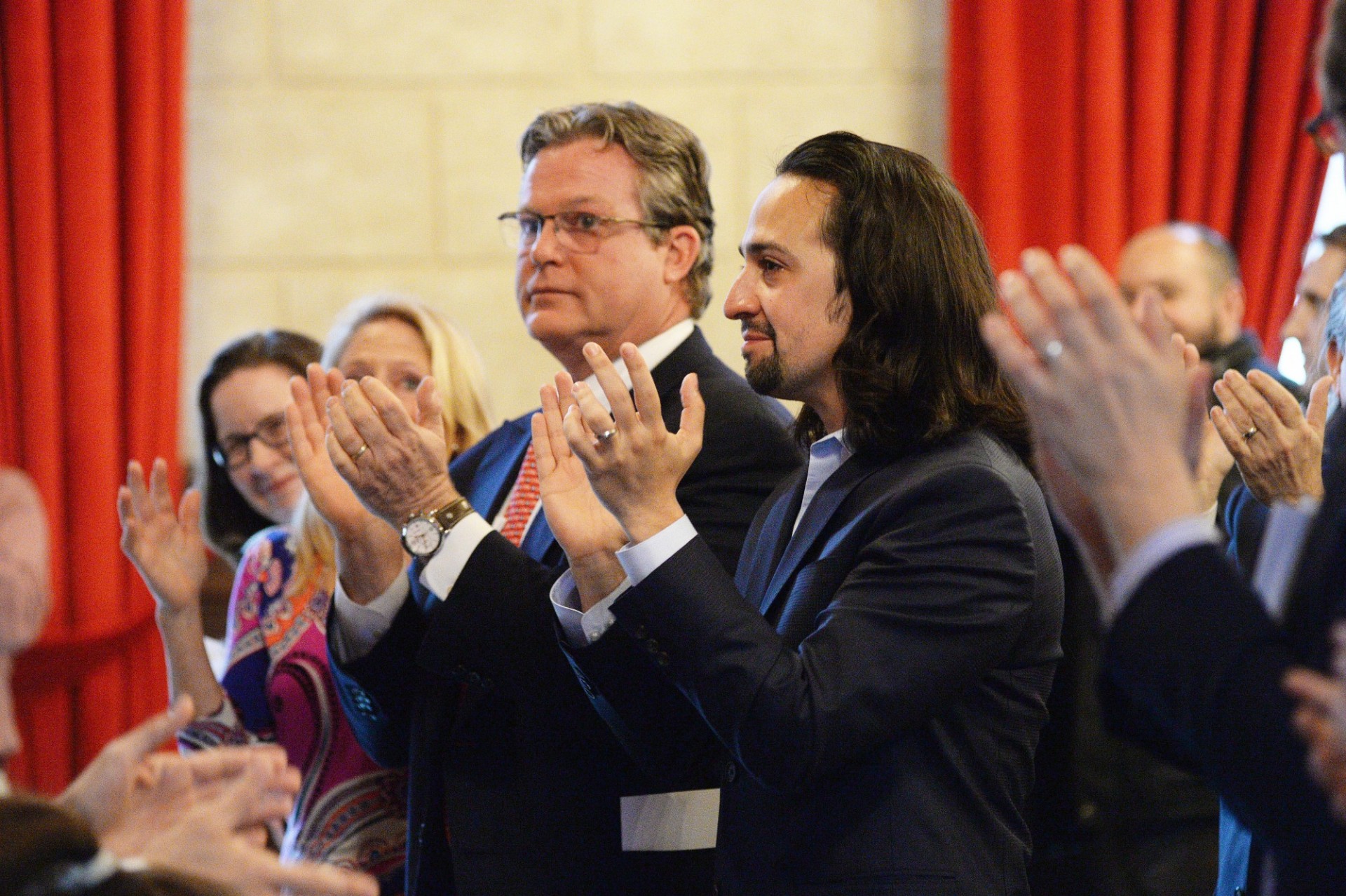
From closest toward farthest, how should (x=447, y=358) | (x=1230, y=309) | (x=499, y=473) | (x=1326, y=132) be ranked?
(x=1326, y=132) < (x=499, y=473) < (x=447, y=358) < (x=1230, y=309)

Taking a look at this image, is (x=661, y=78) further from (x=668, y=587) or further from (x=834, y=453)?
(x=668, y=587)

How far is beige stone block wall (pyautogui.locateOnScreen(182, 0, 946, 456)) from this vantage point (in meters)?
3.81

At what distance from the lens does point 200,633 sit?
2525mm

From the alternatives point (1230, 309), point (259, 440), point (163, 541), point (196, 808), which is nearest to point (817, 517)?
point (196, 808)

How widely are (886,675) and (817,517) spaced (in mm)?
283

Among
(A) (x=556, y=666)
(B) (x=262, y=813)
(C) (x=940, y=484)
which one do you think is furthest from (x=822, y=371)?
(B) (x=262, y=813)

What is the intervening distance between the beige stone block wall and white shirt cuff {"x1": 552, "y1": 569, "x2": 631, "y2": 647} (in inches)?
79.1

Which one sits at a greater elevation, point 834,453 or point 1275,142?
point 1275,142

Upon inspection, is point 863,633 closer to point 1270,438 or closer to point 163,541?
point 1270,438

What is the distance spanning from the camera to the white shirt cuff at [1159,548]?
3.29 feet

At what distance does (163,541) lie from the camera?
8.25 feet

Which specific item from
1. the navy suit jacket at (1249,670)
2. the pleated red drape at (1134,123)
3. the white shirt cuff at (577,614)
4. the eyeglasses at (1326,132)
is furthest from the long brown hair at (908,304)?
the pleated red drape at (1134,123)

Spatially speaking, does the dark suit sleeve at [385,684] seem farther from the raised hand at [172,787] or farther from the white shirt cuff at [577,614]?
the raised hand at [172,787]

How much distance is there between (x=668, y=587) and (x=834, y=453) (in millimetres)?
393
